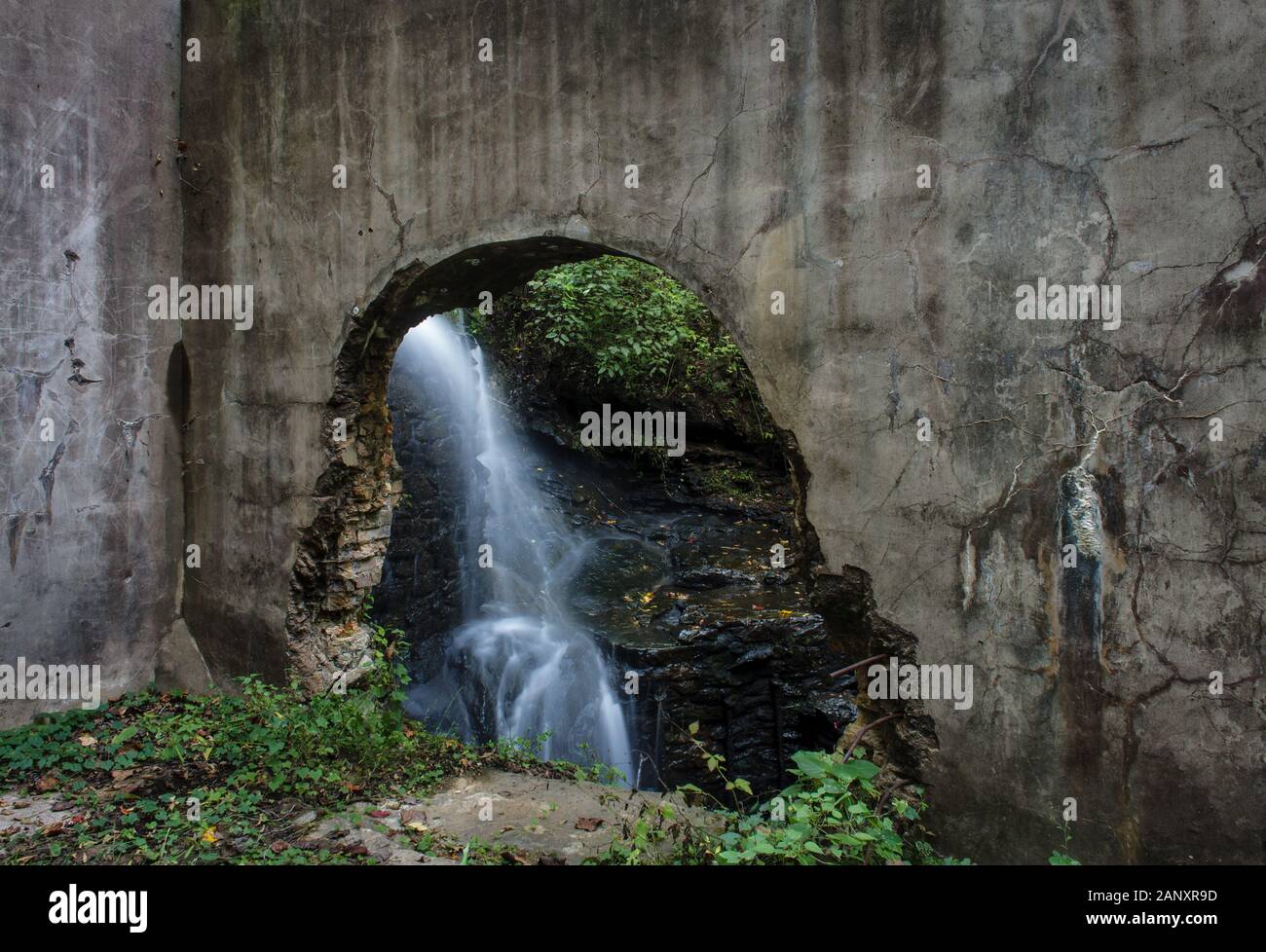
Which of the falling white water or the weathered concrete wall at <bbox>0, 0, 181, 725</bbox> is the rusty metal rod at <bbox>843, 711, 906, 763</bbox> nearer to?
the falling white water

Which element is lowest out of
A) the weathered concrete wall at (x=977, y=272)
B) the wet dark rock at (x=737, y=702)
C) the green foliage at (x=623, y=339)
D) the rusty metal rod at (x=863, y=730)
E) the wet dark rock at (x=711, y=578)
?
the wet dark rock at (x=737, y=702)

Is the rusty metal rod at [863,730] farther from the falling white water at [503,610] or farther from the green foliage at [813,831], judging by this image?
the falling white water at [503,610]

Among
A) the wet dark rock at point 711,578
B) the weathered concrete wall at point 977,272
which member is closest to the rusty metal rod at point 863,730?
the weathered concrete wall at point 977,272

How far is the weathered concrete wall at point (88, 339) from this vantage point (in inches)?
189

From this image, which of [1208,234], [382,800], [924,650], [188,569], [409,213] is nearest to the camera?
[1208,234]

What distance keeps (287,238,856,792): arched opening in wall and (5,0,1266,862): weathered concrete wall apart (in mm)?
431

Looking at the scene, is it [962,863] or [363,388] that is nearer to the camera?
[962,863]

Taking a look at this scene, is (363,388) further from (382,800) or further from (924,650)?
(924,650)

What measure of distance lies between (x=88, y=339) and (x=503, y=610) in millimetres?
4658

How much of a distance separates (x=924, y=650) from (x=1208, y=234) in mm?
2041

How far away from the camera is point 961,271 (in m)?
3.45

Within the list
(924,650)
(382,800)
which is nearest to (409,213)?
(382,800)

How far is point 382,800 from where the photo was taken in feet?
14.0

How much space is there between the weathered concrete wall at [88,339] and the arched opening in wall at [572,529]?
4.31ft
